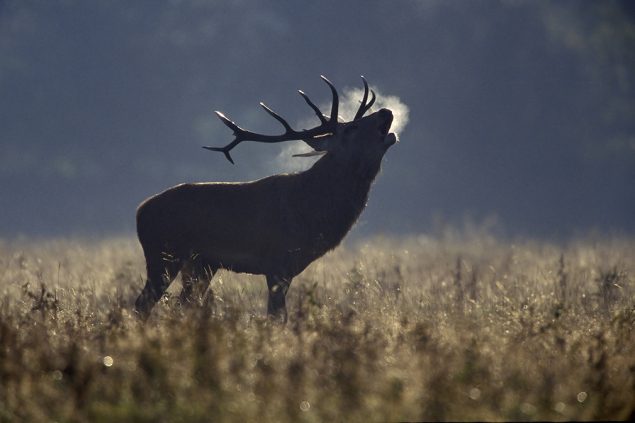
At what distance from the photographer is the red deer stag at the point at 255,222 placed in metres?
10.6

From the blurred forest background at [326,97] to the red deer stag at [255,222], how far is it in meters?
40.9

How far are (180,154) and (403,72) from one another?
16.7 meters

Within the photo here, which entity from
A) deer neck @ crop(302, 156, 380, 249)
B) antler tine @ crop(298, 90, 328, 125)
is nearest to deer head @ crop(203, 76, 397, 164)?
antler tine @ crop(298, 90, 328, 125)

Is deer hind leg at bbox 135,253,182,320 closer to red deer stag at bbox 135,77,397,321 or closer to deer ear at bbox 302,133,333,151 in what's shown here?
red deer stag at bbox 135,77,397,321

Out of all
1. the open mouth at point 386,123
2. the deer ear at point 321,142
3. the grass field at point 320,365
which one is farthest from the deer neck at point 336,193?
the grass field at point 320,365

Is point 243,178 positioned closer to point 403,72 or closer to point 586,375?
point 403,72

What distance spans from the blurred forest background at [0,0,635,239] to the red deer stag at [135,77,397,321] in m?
40.9

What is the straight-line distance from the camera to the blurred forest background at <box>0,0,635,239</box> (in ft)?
194

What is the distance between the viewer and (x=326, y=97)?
57969 mm

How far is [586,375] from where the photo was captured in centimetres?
638

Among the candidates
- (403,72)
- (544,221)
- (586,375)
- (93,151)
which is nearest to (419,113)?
(403,72)

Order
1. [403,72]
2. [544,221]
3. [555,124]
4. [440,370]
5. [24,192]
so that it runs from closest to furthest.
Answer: [440,370]
[544,221]
[24,192]
[555,124]
[403,72]

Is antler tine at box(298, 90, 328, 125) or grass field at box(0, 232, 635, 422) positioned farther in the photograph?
antler tine at box(298, 90, 328, 125)

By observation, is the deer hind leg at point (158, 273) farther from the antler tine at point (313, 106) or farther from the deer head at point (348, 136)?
the antler tine at point (313, 106)
